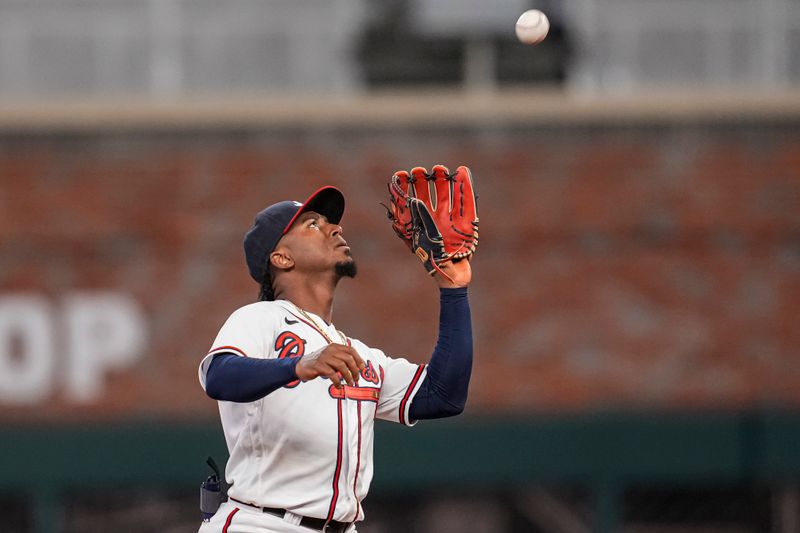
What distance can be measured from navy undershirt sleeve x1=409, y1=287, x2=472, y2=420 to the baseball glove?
0.13 metres

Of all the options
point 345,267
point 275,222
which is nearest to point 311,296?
point 345,267

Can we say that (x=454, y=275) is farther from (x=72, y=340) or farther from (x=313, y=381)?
(x=72, y=340)

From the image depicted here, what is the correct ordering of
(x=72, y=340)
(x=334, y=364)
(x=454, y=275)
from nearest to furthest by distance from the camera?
(x=334, y=364) → (x=454, y=275) → (x=72, y=340)

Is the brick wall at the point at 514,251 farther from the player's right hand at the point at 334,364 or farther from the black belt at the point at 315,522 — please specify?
the player's right hand at the point at 334,364

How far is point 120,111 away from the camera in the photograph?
35.0 feet

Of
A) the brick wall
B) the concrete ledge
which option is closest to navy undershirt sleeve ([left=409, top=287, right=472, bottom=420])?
the brick wall

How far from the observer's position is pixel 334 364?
4.09 metres

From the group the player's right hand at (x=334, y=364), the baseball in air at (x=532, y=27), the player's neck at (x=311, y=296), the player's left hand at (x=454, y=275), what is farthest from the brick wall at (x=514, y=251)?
the player's right hand at (x=334, y=364)

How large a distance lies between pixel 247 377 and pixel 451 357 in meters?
0.79

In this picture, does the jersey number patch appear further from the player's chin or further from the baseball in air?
the baseball in air

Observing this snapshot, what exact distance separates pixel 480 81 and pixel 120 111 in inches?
103

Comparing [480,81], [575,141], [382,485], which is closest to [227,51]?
[480,81]

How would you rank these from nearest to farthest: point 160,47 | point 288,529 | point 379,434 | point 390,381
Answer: point 288,529, point 390,381, point 379,434, point 160,47

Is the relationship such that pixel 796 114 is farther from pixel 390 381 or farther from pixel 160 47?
pixel 390 381
